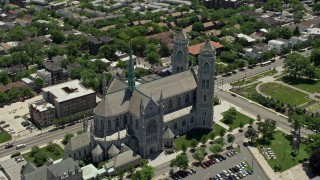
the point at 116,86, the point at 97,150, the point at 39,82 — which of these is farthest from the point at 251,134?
the point at 39,82

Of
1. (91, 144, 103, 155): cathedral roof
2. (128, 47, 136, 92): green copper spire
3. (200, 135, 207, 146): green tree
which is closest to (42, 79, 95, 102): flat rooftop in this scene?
(128, 47, 136, 92): green copper spire

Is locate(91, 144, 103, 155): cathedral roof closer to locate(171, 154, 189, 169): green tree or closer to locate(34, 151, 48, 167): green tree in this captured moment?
locate(34, 151, 48, 167): green tree

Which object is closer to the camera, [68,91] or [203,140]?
[203,140]

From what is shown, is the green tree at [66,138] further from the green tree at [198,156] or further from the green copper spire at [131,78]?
the green tree at [198,156]

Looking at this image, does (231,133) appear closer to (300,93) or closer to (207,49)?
(207,49)

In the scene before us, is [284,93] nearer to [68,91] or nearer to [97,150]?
[68,91]
